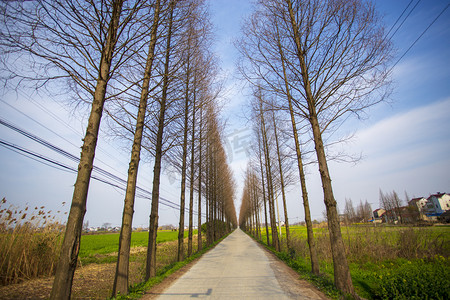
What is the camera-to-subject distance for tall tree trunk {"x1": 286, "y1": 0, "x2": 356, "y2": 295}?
4363mm

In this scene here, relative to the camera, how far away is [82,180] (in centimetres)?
321

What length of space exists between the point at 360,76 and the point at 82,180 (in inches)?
257

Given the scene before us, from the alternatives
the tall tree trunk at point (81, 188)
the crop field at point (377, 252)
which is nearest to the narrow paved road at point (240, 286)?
the crop field at point (377, 252)

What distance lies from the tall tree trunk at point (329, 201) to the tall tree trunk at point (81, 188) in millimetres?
4607

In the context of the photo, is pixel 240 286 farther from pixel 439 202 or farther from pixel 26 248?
pixel 439 202

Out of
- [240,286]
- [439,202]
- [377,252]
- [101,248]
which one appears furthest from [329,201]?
[439,202]

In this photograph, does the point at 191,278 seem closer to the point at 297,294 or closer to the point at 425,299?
the point at 297,294

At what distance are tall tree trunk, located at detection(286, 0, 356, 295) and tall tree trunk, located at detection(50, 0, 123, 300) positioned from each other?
15.1 feet

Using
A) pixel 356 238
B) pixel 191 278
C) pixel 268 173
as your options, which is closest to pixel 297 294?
pixel 191 278

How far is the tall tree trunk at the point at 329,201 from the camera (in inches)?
172

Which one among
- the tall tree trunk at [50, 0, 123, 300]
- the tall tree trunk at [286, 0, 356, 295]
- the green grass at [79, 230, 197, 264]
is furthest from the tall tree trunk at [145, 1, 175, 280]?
the green grass at [79, 230, 197, 264]

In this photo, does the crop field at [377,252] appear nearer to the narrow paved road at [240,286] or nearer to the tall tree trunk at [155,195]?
the narrow paved road at [240,286]

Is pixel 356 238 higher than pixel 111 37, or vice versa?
pixel 111 37

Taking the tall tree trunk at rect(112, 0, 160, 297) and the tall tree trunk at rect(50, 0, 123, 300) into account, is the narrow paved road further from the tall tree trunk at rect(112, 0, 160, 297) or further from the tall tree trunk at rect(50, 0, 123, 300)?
the tall tree trunk at rect(50, 0, 123, 300)
